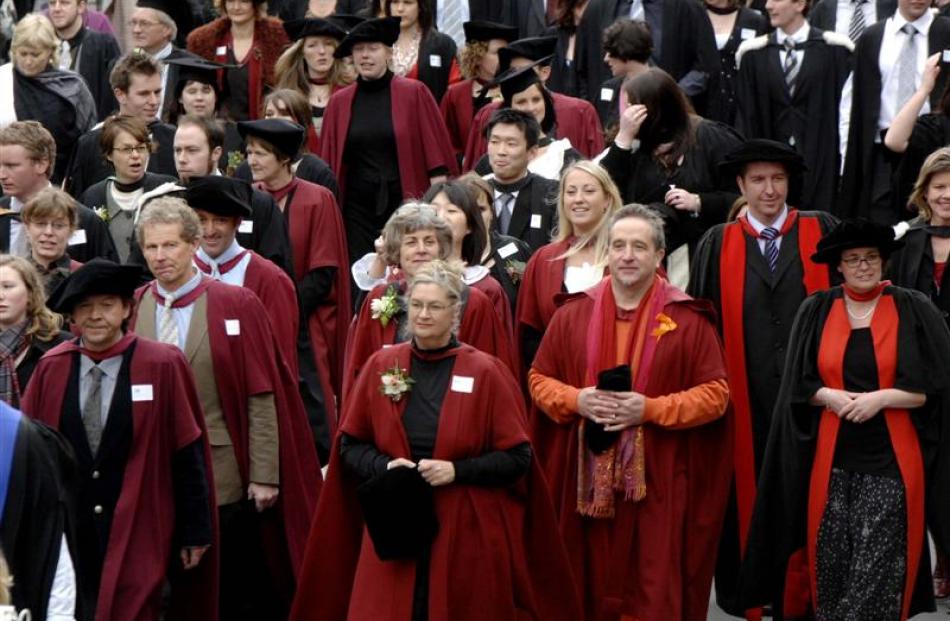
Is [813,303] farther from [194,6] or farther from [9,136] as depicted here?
[194,6]

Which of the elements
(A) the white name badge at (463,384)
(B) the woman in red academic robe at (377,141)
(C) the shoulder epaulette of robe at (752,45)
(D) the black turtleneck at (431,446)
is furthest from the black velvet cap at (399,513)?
(C) the shoulder epaulette of robe at (752,45)

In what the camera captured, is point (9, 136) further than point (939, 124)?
No

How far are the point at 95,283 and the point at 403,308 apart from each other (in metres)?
1.78

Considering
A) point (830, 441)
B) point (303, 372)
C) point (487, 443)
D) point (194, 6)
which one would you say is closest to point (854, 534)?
point (830, 441)

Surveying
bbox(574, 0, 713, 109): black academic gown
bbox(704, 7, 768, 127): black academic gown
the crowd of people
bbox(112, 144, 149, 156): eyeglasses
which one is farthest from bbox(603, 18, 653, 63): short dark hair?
bbox(112, 144, 149, 156): eyeglasses

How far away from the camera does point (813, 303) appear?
10680mm

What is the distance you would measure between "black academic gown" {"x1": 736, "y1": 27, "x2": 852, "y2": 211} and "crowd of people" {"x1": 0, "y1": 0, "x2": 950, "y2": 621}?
3.97 ft

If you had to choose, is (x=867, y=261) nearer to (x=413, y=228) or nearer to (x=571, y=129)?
(x=413, y=228)

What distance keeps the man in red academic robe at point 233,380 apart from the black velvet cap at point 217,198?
25.4 inches

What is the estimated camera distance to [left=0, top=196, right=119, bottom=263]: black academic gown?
11.7 meters

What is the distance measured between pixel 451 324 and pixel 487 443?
1.75ft

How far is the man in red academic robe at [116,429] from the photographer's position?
9.35 meters

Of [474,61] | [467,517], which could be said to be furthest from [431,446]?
[474,61]

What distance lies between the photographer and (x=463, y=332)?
408 inches
